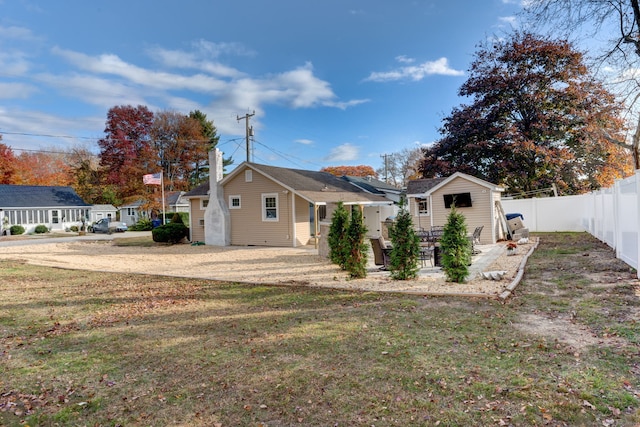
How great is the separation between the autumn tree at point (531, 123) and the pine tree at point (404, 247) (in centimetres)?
1812

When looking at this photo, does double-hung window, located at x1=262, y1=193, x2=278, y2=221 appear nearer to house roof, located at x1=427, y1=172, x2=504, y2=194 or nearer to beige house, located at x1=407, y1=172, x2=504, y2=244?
beige house, located at x1=407, y1=172, x2=504, y2=244

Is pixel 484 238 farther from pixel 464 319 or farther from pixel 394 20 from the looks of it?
pixel 464 319

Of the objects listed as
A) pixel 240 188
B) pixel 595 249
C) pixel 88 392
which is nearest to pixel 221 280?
pixel 88 392

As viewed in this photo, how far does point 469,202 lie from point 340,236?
978 cm

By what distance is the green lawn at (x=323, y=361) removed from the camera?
2.83 metres

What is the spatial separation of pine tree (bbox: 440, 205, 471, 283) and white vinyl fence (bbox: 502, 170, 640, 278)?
3.25 m

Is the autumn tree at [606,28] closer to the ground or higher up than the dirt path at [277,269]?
higher up

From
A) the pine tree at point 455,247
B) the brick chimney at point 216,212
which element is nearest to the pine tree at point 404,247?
the pine tree at point 455,247

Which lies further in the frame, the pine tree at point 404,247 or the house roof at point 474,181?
the house roof at point 474,181

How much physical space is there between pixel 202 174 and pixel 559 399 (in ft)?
157

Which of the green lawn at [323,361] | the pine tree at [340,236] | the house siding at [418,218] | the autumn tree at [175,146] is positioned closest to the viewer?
the green lawn at [323,361]

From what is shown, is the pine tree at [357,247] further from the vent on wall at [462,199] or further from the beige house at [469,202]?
the vent on wall at [462,199]

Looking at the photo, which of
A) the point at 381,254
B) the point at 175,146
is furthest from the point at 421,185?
the point at 175,146

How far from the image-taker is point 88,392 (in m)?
3.31
